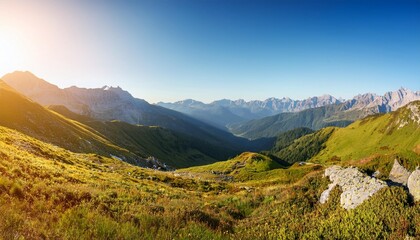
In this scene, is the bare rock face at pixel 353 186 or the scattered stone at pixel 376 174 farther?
the scattered stone at pixel 376 174

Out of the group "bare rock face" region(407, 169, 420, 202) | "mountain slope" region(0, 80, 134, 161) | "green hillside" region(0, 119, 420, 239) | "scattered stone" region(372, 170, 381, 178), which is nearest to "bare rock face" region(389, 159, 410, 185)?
"scattered stone" region(372, 170, 381, 178)

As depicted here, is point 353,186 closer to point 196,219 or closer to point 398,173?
point 398,173

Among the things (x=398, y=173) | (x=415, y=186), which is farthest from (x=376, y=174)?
(x=415, y=186)

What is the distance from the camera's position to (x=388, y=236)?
10.0 m

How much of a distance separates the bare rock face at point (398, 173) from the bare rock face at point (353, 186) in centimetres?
300

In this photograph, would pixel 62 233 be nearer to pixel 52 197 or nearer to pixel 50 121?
pixel 52 197

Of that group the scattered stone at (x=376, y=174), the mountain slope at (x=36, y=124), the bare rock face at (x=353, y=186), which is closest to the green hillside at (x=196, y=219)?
the bare rock face at (x=353, y=186)

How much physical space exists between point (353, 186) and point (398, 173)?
6494mm

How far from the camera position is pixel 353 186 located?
14578 millimetres

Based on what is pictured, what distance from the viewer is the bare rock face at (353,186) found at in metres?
13.4

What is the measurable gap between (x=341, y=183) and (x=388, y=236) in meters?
5.94

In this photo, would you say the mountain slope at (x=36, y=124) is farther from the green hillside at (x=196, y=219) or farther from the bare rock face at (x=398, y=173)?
the bare rock face at (x=398, y=173)

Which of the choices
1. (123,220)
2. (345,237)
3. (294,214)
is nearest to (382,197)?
(345,237)

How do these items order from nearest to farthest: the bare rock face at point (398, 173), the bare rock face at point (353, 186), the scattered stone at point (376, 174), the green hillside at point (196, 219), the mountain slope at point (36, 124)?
the green hillside at point (196, 219), the bare rock face at point (353, 186), the bare rock face at point (398, 173), the scattered stone at point (376, 174), the mountain slope at point (36, 124)
